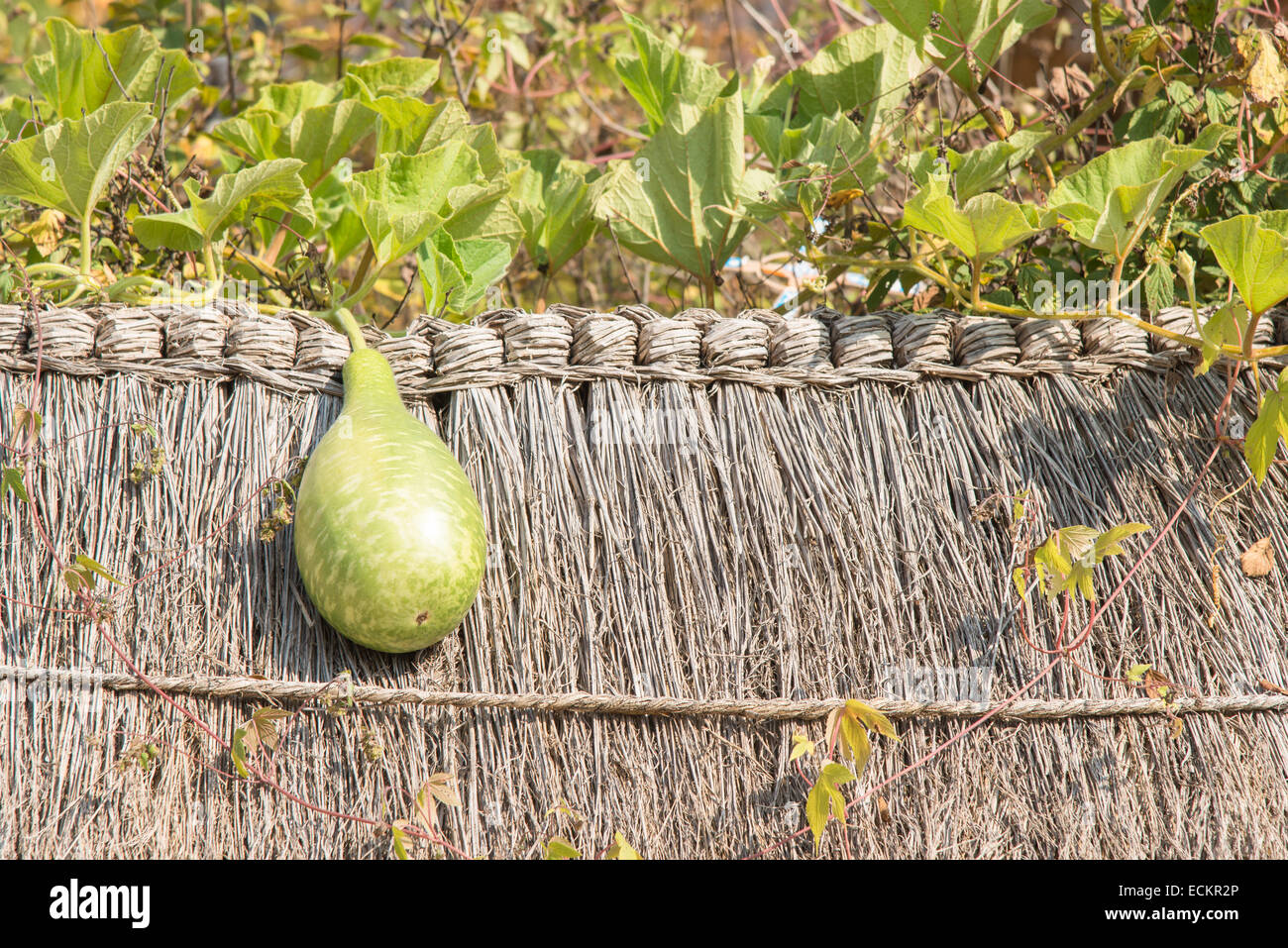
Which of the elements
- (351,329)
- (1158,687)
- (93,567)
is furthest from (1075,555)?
(93,567)

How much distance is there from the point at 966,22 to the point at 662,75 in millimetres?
383

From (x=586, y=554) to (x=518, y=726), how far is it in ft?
0.56

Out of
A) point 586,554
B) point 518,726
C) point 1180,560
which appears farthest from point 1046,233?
point 518,726

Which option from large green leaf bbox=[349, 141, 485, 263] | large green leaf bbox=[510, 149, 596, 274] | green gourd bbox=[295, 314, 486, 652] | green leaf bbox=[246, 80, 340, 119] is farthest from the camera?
green leaf bbox=[246, 80, 340, 119]

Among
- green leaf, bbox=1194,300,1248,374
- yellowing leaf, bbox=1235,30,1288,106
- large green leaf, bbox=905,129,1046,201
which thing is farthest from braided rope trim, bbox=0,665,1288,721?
yellowing leaf, bbox=1235,30,1288,106

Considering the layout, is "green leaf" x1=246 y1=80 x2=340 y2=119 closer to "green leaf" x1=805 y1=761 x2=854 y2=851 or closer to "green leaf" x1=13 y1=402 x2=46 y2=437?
"green leaf" x1=13 y1=402 x2=46 y2=437

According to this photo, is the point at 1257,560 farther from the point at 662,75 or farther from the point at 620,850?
the point at 662,75

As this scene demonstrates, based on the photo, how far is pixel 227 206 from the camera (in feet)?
3.49

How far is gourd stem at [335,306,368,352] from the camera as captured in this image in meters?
1.03

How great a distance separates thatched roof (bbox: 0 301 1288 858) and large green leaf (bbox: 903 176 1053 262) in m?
0.10

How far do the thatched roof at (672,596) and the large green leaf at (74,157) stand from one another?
150 mm

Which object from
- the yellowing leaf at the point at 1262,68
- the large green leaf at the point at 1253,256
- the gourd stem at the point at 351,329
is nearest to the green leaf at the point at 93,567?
the gourd stem at the point at 351,329

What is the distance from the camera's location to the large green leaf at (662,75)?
1.32 meters

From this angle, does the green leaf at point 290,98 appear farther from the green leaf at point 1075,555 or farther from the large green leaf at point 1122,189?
the green leaf at point 1075,555
